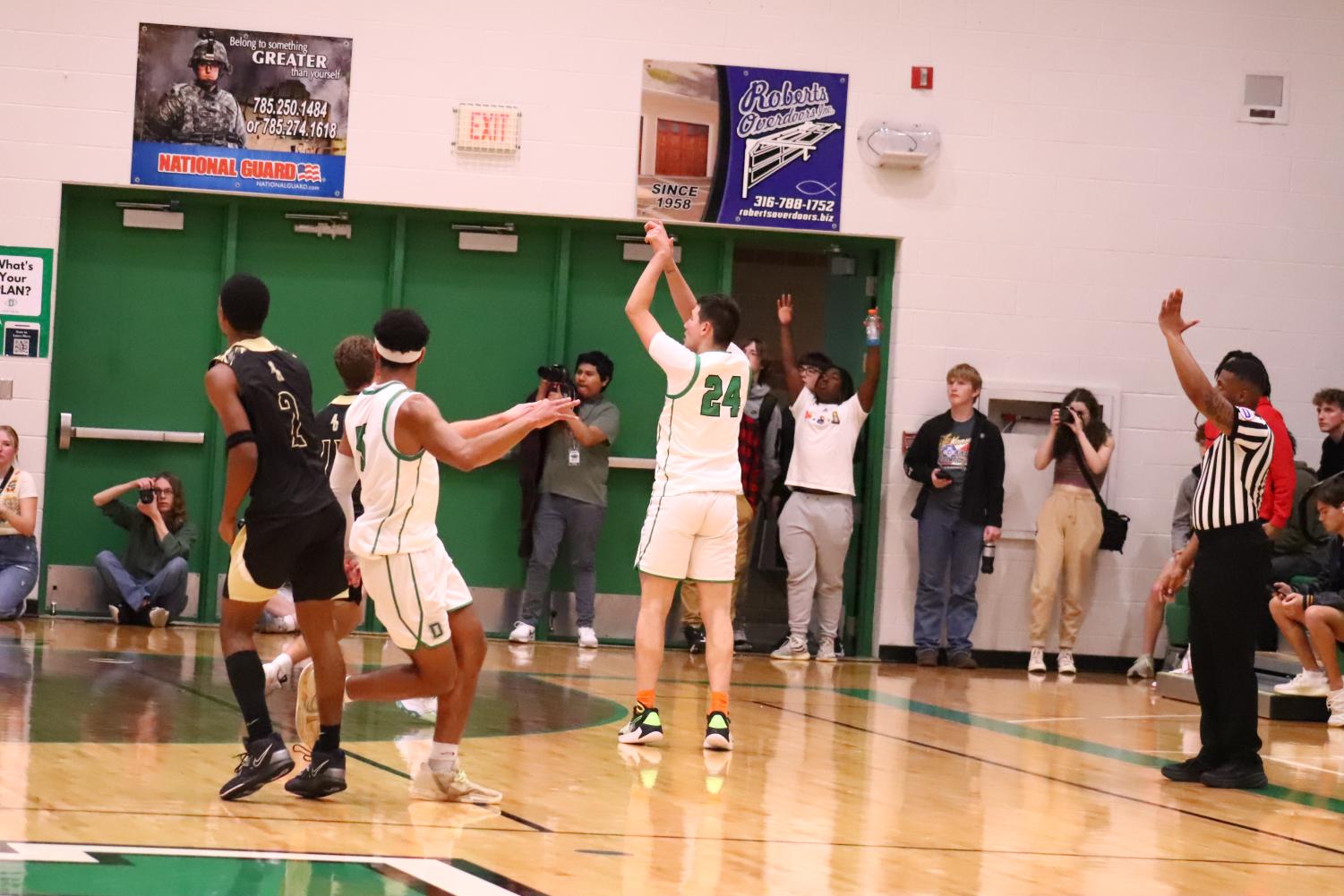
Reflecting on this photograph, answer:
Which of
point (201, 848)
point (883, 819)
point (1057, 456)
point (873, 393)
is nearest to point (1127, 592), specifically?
point (1057, 456)

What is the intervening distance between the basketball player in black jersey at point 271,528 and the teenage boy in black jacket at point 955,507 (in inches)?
264

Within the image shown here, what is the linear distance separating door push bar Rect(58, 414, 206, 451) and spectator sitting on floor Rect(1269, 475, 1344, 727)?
23.0 feet

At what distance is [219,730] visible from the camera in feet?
21.6

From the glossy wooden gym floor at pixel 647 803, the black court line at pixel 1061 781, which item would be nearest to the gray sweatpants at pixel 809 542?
the glossy wooden gym floor at pixel 647 803

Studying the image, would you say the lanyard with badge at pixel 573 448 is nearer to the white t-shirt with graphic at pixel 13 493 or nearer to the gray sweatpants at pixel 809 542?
the gray sweatpants at pixel 809 542

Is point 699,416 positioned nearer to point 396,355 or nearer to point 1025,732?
point 396,355

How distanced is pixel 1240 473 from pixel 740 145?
220 inches

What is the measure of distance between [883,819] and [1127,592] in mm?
7037

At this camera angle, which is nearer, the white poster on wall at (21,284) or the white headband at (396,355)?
the white headband at (396,355)

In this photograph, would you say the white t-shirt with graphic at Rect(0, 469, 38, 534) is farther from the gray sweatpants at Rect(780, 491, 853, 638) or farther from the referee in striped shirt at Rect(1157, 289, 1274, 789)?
the referee in striped shirt at Rect(1157, 289, 1274, 789)

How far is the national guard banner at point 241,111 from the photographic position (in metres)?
11.0

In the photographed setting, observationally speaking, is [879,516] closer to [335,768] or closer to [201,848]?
[335,768]

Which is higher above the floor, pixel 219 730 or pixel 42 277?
pixel 42 277

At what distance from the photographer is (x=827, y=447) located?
11320 millimetres
